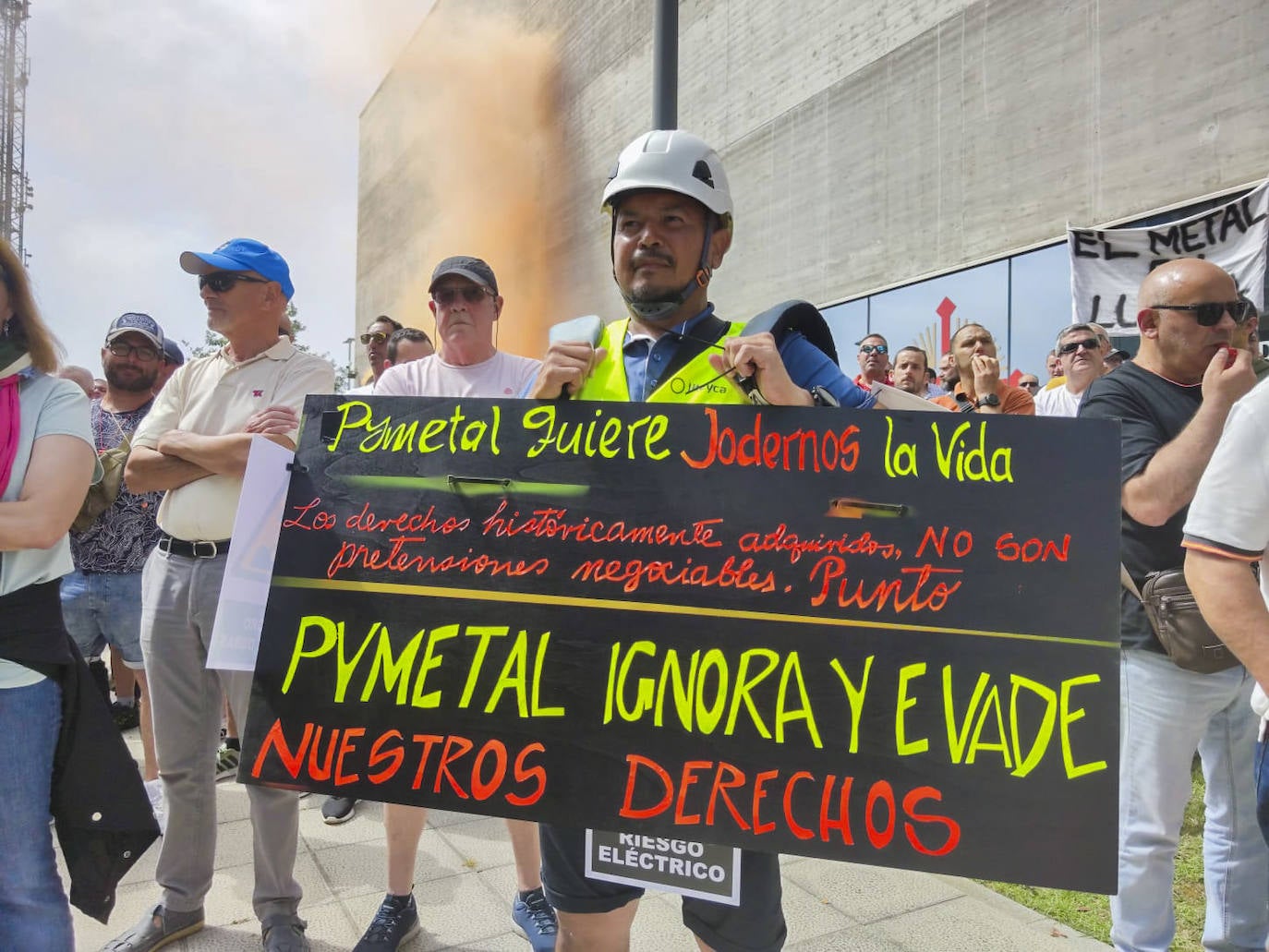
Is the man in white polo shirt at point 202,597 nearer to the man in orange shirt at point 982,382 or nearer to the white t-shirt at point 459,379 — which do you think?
the white t-shirt at point 459,379

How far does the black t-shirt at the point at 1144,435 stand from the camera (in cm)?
242

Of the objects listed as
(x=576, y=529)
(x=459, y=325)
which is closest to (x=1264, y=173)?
(x=459, y=325)

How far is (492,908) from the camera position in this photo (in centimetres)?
305

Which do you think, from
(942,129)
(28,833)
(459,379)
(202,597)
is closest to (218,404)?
(202,597)

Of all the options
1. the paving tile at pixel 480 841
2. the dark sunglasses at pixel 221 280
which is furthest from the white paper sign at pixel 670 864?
the dark sunglasses at pixel 221 280

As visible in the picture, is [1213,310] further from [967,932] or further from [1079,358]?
[1079,358]

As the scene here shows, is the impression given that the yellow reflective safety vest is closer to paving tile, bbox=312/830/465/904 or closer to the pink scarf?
the pink scarf

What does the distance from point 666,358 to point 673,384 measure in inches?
4.0

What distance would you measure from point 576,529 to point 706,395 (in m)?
0.40

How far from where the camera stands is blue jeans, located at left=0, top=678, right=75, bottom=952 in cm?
194

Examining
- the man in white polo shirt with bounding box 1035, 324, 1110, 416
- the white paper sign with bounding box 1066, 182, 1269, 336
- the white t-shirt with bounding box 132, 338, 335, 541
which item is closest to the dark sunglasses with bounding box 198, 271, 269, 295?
the white t-shirt with bounding box 132, 338, 335, 541

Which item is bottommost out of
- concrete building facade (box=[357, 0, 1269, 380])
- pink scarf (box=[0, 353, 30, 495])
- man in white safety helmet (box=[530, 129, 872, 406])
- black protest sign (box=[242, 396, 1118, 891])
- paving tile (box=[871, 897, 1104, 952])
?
paving tile (box=[871, 897, 1104, 952])

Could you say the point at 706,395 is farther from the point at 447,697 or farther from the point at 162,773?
the point at 162,773

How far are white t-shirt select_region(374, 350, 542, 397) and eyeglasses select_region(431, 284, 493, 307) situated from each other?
23 centimetres
